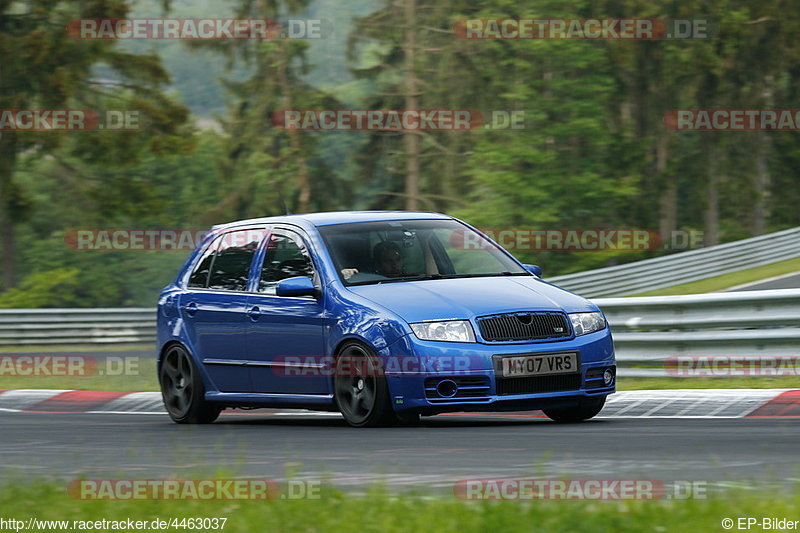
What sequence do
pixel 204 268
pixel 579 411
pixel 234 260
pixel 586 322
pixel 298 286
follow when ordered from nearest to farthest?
pixel 586 322 < pixel 579 411 < pixel 298 286 < pixel 234 260 < pixel 204 268

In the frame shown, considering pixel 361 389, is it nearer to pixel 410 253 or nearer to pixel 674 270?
pixel 410 253

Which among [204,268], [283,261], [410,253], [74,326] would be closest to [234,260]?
[204,268]

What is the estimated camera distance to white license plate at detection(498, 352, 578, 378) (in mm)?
9844

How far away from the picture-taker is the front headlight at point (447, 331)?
32.3ft

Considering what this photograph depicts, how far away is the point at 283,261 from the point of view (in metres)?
11.4

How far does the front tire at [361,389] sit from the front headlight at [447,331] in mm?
374

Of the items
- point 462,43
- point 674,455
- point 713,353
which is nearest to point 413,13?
point 462,43

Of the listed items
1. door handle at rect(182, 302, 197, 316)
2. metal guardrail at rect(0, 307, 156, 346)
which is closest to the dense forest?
metal guardrail at rect(0, 307, 156, 346)

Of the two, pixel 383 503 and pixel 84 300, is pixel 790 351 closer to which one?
pixel 383 503

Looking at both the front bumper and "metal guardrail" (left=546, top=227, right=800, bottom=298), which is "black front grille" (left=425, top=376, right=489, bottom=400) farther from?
"metal guardrail" (left=546, top=227, right=800, bottom=298)

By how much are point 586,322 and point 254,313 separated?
106 inches

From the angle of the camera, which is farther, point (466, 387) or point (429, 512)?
point (466, 387)

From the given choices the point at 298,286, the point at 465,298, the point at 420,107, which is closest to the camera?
the point at 465,298

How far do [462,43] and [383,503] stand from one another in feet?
143
